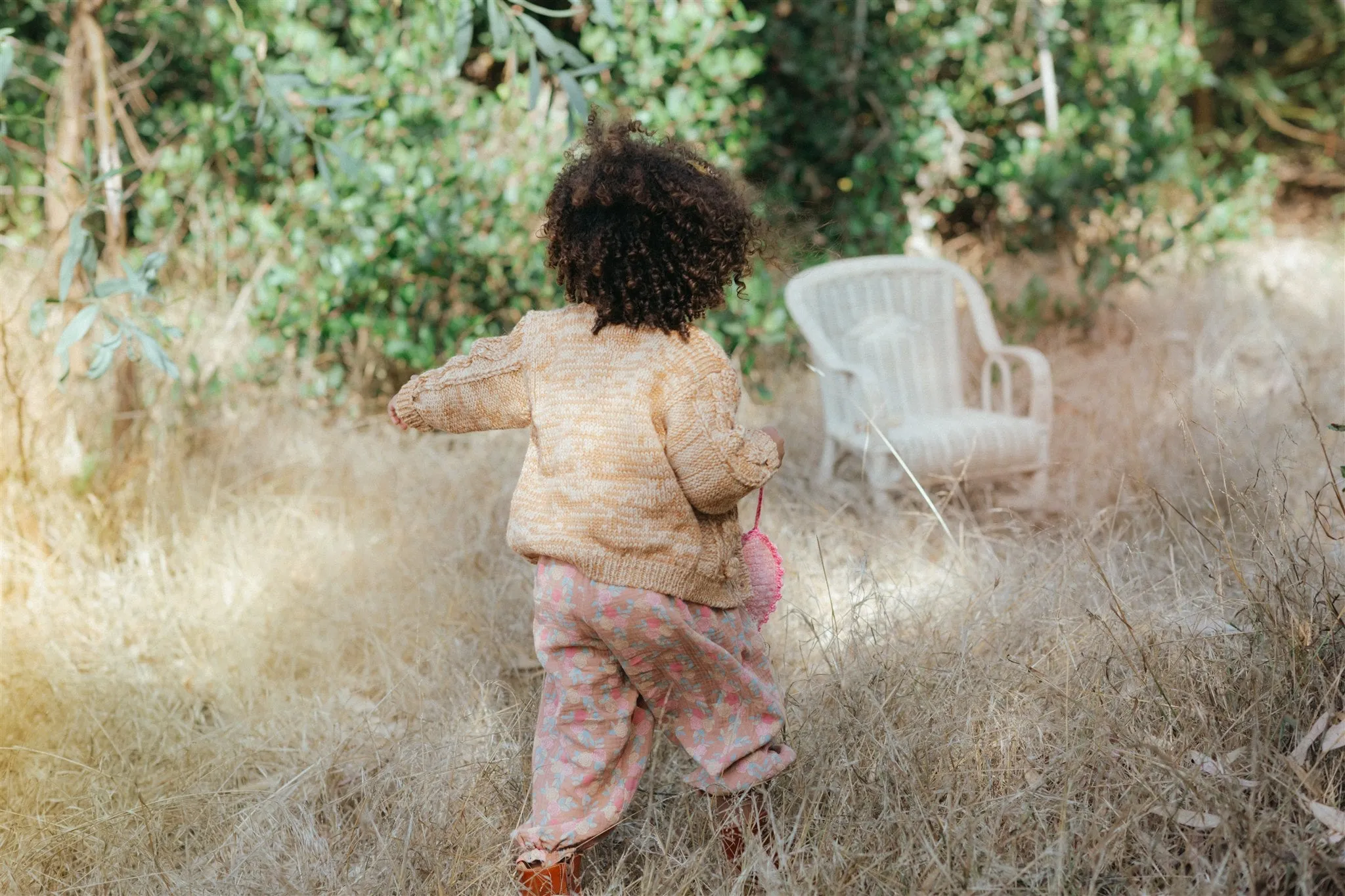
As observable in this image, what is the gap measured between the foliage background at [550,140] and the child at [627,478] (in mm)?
1996

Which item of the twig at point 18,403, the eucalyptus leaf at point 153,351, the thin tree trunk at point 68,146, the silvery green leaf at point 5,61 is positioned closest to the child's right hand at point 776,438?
the eucalyptus leaf at point 153,351

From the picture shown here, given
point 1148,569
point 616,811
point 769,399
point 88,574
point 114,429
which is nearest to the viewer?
point 616,811

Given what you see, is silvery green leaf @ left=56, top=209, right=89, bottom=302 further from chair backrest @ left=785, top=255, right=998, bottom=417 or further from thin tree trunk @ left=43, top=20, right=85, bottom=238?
chair backrest @ left=785, top=255, right=998, bottom=417

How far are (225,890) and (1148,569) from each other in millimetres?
2277

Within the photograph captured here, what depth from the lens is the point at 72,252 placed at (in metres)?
3.06

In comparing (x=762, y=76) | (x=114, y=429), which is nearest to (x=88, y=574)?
(x=114, y=429)

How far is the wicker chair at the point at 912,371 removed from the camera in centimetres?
409

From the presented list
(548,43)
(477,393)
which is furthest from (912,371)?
(477,393)

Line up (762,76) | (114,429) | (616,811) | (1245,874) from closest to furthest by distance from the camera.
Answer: (1245,874)
(616,811)
(114,429)
(762,76)

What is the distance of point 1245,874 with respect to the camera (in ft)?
6.00

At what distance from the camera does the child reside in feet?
6.66

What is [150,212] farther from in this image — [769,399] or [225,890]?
[225,890]

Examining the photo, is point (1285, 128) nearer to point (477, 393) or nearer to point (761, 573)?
point (761, 573)

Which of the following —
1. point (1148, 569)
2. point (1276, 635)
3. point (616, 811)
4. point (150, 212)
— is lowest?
point (1148, 569)
